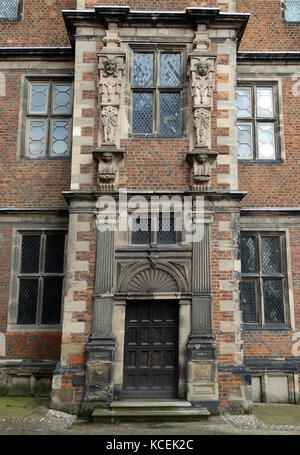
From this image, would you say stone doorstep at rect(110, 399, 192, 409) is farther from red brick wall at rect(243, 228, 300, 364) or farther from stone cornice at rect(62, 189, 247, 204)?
stone cornice at rect(62, 189, 247, 204)

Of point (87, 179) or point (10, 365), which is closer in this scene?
point (87, 179)

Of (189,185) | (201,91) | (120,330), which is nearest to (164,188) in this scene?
(189,185)

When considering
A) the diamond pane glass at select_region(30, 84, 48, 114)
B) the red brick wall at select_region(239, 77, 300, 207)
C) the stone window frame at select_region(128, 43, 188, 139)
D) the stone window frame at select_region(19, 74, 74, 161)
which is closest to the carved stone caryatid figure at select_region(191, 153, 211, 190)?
the stone window frame at select_region(128, 43, 188, 139)

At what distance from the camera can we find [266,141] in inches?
440

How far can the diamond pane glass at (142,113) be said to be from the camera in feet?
31.8

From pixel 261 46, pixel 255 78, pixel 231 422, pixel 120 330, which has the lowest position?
pixel 231 422

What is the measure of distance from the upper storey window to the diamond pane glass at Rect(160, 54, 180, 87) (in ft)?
15.5

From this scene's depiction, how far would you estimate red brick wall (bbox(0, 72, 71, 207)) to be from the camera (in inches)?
423

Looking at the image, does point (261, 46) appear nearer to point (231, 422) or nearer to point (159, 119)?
point (159, 119)

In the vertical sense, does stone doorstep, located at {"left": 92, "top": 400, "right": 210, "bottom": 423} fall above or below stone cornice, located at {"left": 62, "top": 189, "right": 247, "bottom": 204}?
below

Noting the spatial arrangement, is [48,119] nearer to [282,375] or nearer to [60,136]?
[60,136]

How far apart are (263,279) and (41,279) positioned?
5101mm

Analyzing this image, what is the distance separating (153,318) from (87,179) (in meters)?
3.08

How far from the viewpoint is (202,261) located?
8875 millimetres
